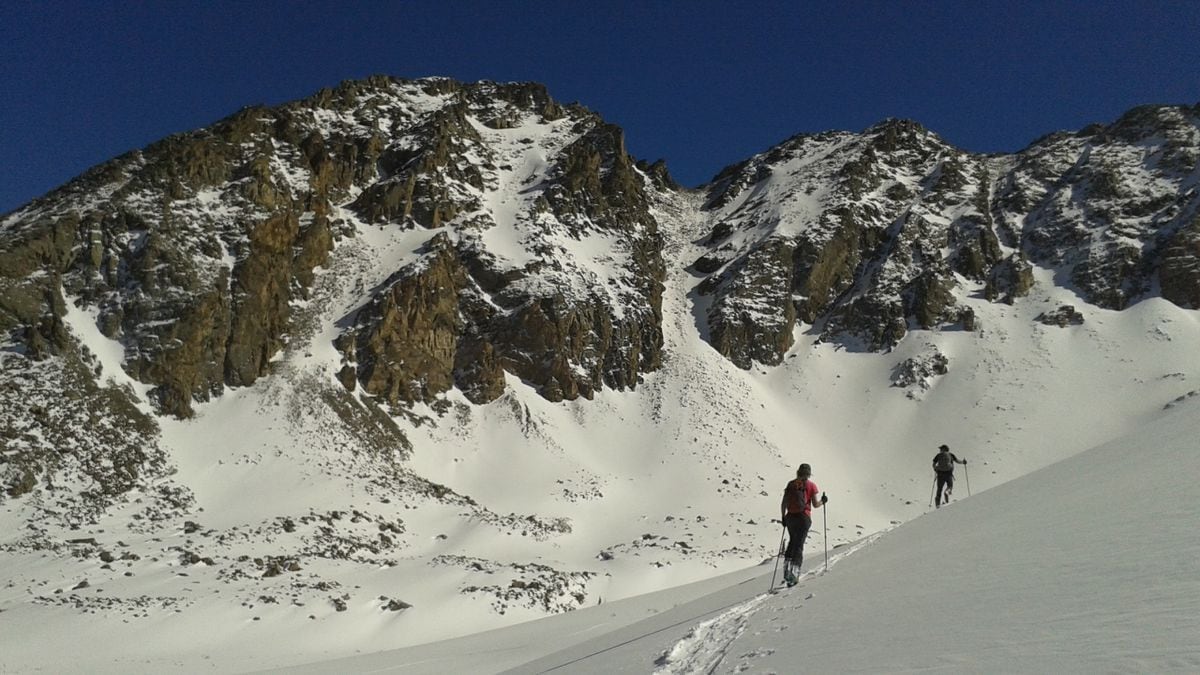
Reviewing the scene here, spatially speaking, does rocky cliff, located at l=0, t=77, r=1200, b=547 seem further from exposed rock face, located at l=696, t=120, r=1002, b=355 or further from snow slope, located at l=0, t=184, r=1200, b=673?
snow slope, located at l=0, t=184, r=1200, b=673

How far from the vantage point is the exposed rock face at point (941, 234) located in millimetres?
61969

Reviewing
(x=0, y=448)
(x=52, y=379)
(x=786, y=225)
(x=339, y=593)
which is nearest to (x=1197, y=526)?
(x=339, y=593)

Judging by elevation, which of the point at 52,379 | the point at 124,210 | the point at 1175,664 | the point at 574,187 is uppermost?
the point at 574,187

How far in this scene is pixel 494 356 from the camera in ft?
156

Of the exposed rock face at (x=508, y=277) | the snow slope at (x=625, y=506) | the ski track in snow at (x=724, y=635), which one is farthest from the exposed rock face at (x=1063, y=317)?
the ski track in snow at (x=724, y=635)

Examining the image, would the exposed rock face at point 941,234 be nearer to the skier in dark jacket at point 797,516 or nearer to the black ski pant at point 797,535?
the skier in dark jacket at point 797,516

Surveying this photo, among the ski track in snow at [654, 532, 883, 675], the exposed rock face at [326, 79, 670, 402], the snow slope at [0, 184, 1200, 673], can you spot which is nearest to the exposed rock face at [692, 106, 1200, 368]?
the snow slope at [0, 184, 1200, 673]

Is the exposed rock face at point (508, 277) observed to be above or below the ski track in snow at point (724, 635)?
above

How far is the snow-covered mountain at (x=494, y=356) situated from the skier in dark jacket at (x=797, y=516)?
13016mm

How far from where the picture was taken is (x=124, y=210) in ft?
130

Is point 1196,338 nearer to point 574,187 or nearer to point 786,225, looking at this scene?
point 786,225

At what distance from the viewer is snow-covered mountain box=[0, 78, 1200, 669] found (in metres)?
24.6

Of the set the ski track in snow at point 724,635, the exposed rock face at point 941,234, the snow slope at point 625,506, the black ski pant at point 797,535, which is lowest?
the ski track in snow at point 724,635

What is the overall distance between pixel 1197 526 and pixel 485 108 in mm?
84941
